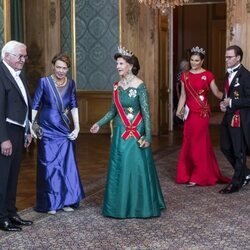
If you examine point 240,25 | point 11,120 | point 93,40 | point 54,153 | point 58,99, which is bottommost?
point 54,153

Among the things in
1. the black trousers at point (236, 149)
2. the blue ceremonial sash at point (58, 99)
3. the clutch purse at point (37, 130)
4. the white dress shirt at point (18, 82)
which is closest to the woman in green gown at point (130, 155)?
the blue ceremonial sash at point (58, 99)

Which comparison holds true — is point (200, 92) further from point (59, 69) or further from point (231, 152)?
point (59, 69)

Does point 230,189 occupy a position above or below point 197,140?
below

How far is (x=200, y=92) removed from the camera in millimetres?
5801

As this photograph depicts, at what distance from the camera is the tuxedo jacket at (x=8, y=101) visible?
3.98m

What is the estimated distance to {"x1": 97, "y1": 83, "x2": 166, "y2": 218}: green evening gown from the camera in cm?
450

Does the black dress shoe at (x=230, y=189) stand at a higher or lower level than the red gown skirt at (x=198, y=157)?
lower

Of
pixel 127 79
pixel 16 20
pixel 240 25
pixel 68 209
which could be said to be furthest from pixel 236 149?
pixel 16 20

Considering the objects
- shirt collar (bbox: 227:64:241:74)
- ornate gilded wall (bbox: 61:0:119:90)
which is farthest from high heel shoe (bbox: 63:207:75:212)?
ornate gilded wall (bbox: 61:0:119:90)

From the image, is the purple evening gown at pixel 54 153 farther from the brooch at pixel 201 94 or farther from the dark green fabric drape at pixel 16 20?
the dark green fabric drape at pixel 16 20

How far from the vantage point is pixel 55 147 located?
476 centimetres

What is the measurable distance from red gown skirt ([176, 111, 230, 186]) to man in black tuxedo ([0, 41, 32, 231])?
7.05 ft

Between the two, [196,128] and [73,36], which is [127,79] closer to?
[196,128]

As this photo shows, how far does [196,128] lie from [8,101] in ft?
7.91
